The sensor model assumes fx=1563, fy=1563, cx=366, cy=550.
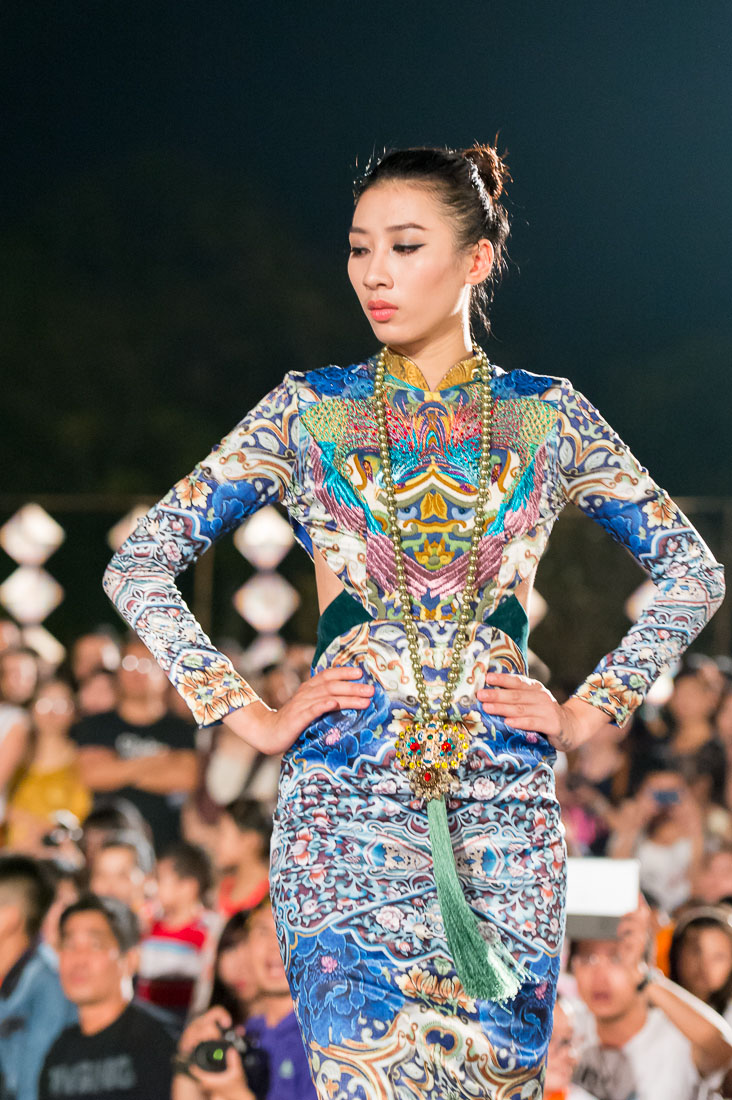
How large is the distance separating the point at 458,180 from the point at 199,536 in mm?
640

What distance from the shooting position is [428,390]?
2.28 meters

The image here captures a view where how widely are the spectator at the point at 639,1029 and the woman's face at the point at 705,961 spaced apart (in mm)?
174

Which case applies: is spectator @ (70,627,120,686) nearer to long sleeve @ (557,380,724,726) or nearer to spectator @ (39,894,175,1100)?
spectator @ (39,894,175,1100)

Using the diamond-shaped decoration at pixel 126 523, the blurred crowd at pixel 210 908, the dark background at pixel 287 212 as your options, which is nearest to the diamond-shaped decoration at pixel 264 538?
the diamond-shaped decoration at pixel 126 523

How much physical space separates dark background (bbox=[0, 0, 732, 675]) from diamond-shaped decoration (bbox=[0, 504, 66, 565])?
5.95 metres

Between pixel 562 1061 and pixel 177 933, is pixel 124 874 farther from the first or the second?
pixel 562 1061

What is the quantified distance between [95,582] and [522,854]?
1177 cm

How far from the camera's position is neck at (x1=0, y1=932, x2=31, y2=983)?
4.26 m

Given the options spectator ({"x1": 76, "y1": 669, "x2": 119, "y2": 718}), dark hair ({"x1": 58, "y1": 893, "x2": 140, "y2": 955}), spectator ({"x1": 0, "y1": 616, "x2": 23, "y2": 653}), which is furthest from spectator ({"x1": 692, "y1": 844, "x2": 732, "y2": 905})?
spectator ({"x1": 0, "y1": 616, "x2": 23, "y2": 653})

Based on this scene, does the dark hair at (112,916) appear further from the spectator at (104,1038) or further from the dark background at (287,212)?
the dark background at (287,212)

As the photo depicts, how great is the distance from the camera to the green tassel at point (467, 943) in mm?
1931

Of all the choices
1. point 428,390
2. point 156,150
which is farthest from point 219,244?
point 428,390

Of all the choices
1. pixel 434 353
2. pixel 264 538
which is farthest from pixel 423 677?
pixel 264 538

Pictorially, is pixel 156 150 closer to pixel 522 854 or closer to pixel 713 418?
pixel 713 418
